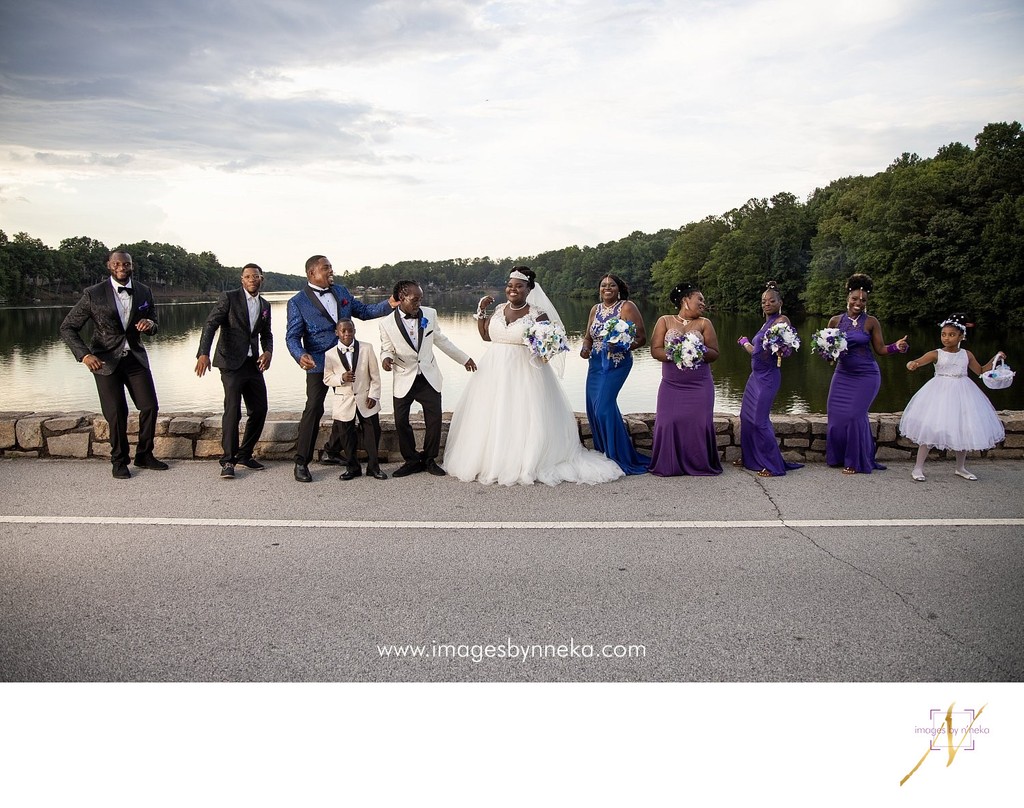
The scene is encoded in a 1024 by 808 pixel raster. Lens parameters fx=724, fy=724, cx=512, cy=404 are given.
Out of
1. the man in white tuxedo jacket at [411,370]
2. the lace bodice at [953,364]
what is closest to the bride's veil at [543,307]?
the man in white tuxedo jacket at [411,370]

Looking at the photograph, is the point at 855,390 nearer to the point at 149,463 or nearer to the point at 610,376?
the point at 610,376

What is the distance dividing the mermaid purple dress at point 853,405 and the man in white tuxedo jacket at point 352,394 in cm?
454

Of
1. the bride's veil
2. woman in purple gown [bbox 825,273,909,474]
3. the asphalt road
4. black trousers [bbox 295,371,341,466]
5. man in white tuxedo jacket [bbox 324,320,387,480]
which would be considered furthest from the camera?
the bride's veil

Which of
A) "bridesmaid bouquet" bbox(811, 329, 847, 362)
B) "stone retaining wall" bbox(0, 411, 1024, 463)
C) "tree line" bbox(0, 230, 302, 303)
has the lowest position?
"stone retaining wall" bbox(0, 411, 1024, 463)

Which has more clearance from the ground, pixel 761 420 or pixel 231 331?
pixel 231 331

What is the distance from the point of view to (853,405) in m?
7.26

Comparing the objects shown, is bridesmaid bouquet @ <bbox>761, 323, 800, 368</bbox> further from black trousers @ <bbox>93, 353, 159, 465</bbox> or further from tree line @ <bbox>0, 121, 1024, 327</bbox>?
tree line @ <bbox>0, 121, 1024, 327</bbox>

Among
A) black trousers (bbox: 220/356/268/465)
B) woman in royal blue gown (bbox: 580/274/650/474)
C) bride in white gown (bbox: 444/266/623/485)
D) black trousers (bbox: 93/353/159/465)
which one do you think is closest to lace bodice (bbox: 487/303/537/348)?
bride in white gown (bbox: 444/266/623/485)

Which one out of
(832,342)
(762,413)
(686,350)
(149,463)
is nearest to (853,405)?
(832,342)

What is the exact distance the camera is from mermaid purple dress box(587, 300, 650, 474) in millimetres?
7375

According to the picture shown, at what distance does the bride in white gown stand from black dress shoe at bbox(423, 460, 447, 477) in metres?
0.08

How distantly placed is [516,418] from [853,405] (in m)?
3.40

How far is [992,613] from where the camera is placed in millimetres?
3881
